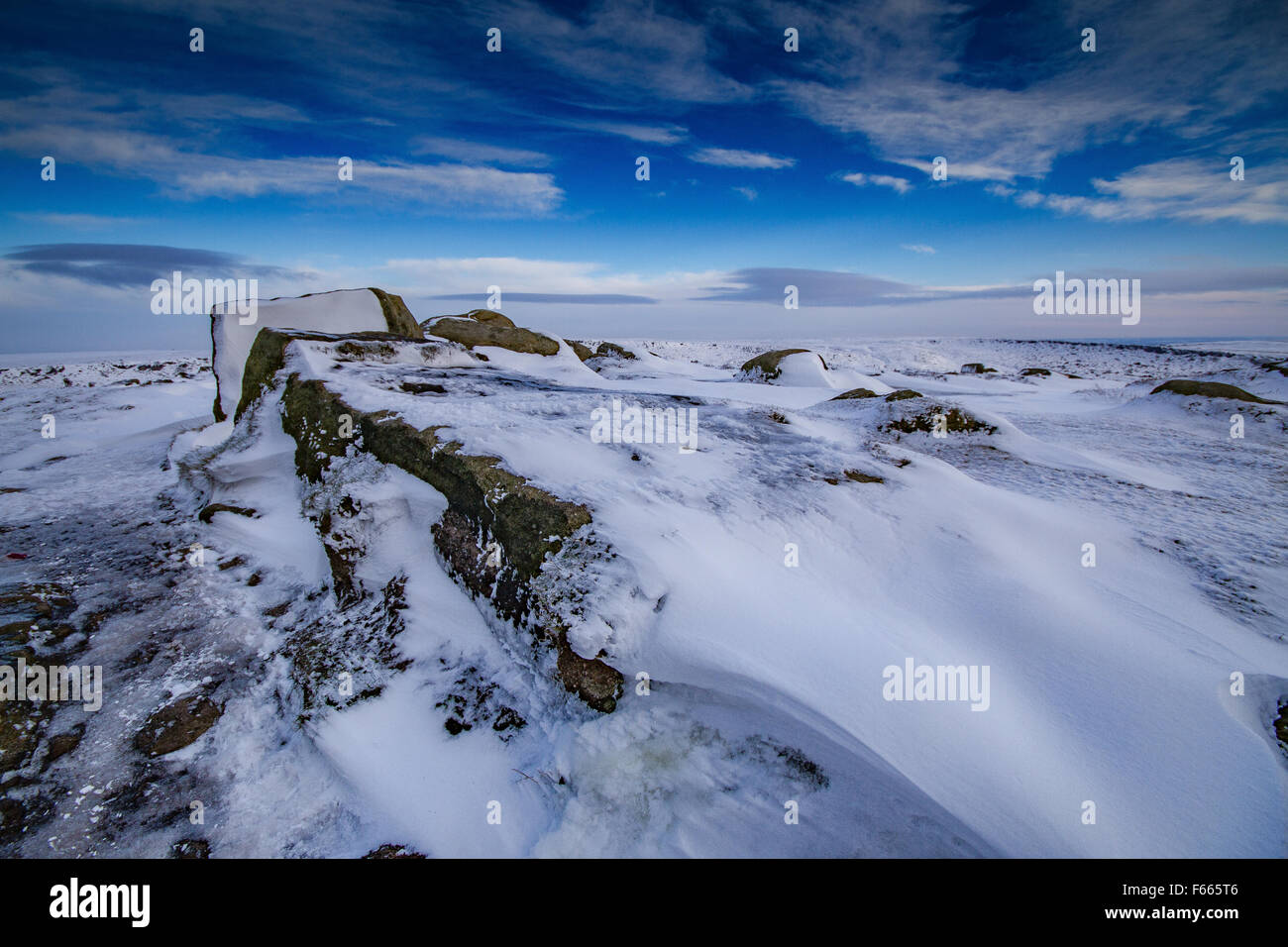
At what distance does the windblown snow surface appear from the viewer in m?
2.57

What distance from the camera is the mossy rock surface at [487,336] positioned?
38.0 ft

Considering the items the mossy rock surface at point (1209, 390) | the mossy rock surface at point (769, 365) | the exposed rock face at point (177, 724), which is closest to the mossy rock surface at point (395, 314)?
the exposed rock face at point (177, 724)

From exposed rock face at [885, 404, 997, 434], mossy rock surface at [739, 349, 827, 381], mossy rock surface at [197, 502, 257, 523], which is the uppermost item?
mossy rock surface at [739, 349, 827, 381]

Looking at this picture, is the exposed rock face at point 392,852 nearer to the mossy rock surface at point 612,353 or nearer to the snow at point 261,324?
the snow at point 261,324

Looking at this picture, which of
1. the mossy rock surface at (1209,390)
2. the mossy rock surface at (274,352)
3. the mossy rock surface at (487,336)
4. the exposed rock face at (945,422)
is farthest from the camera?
the mossy rock surface at (487,336)

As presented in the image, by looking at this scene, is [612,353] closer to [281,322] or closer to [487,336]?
[487,336]

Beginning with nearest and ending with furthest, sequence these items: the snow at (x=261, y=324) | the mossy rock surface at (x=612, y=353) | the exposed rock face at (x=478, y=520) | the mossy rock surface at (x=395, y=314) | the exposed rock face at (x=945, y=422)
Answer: the exposed rock face at (x=478, y=520) < the exposed rock face at (x=945, y=422) < the snow at (x=261, y=324) < the mossy rock surface at (x=395, y=314) < the mossy rock surface at (x=612, y=353)

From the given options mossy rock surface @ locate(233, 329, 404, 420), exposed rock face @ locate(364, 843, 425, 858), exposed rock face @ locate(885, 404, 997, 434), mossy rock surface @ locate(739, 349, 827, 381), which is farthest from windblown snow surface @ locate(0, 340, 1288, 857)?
mossy rock surface @ locate(739, 349, 827, 381)

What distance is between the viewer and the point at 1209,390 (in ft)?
35.2

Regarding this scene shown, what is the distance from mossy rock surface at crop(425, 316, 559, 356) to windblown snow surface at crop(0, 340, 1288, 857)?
5280 millimetres

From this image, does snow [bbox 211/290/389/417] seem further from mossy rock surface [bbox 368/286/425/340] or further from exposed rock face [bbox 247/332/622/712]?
exposed rock face [bbox 247/332/622/712]

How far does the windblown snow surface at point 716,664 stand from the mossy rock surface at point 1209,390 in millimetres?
5268
